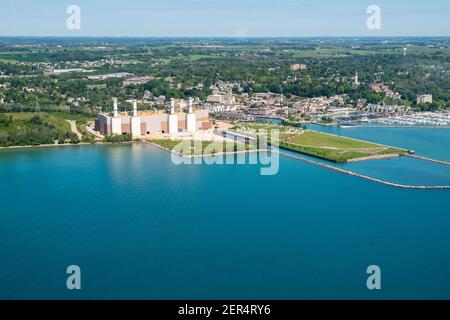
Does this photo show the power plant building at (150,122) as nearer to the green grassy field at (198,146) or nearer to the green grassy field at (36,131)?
the green grassy field at (36,131)

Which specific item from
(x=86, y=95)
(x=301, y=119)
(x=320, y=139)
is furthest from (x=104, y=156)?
(x=86, y=95)

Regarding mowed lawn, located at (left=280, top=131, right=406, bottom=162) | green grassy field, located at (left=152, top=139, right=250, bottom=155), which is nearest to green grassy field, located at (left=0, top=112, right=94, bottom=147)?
green grassy field, located at (left=152, top=139, right=250, bottom=155)

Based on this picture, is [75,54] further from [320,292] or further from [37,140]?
[320,292]

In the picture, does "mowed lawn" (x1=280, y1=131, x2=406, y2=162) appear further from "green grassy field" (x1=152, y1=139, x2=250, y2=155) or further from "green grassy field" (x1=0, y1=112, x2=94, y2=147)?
"green grassy field" (x1=0, y1=112, x2=94, y2=147)

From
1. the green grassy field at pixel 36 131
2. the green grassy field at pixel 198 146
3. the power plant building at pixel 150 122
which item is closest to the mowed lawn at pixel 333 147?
the green grassy field at pixel 198 146

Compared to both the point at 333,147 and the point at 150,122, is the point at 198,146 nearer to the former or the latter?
Result: the point at 150,122

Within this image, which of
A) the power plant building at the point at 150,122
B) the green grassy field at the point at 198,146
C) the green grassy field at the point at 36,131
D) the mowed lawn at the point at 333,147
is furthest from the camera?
the power plant building at the point at 150,122

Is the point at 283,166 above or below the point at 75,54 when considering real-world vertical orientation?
below

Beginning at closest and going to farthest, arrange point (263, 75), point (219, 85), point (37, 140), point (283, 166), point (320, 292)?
point (320, 292)
point (283, 166)
point (37, 140)
point (219, 85)
point (263, 75)

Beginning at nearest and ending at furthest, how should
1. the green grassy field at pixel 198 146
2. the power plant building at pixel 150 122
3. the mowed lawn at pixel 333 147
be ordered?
the mowed lawn at pixel 333 147
the green grassy field at pixel 198 146
the power plant building at pixel 150 122
